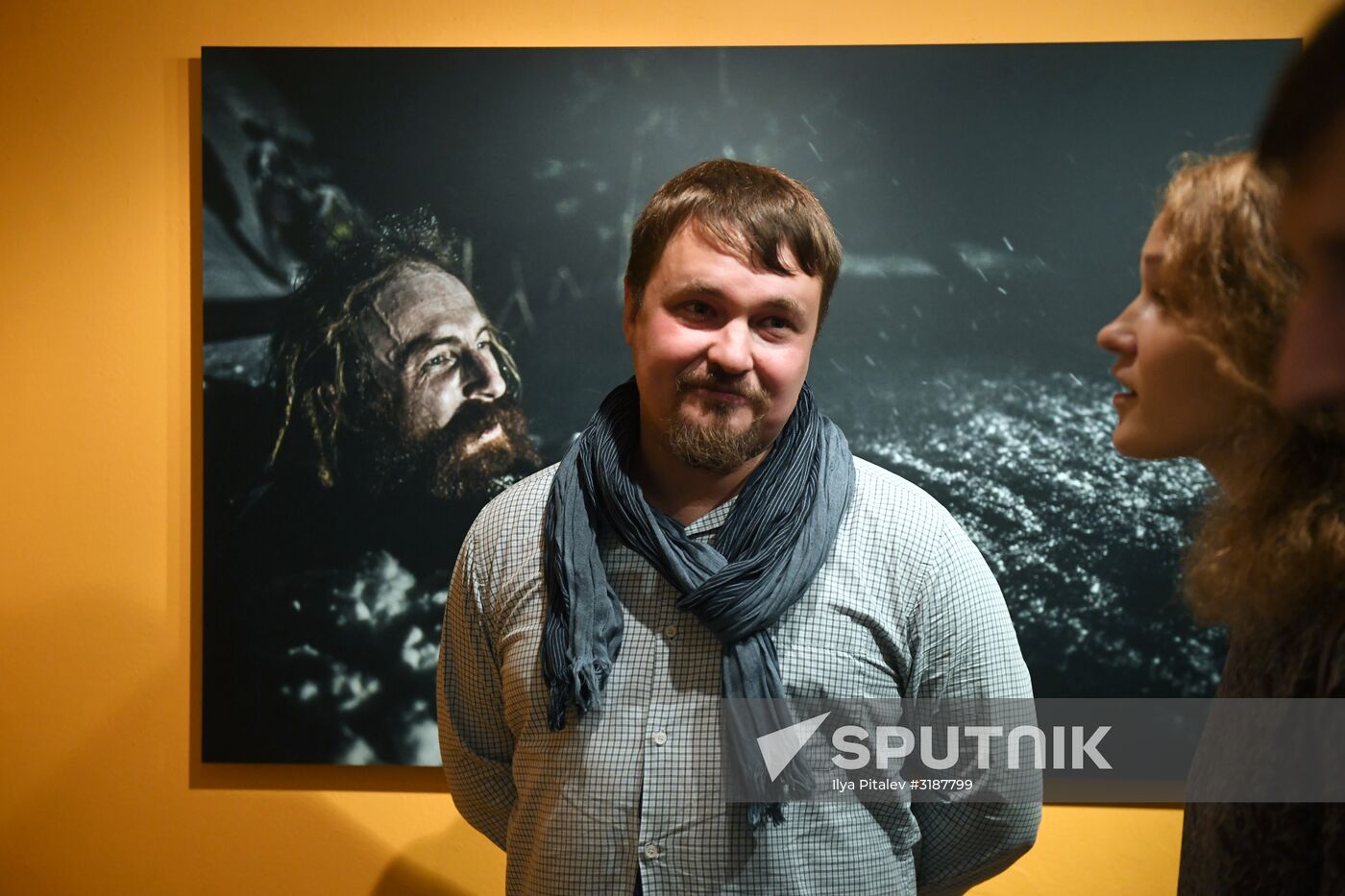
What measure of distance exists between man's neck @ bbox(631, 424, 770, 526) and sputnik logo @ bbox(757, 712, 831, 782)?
320mm

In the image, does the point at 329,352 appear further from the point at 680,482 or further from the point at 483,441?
the point at 680,482

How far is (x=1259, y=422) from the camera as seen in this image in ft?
2.74

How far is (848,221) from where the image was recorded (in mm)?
2119

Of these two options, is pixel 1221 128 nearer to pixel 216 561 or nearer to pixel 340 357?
pixel 340 357

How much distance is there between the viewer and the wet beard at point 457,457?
215 cm

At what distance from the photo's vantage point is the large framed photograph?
2100 millimetres

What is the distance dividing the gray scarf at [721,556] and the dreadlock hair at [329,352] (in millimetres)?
797

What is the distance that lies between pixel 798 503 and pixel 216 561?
4.40ft

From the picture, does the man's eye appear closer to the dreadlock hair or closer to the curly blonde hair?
the dreadlock hair

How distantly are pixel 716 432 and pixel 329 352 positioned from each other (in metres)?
1.09

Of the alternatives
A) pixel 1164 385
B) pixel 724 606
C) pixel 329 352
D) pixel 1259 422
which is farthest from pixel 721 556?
pixel 329 352

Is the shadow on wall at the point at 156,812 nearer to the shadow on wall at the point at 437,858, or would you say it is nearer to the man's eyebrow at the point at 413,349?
the shadow on wall at the point at 437,858

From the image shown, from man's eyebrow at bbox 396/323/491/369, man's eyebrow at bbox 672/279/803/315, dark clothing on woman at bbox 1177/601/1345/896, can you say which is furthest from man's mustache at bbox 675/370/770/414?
man's eyebrow at bbox 396/323/491/369

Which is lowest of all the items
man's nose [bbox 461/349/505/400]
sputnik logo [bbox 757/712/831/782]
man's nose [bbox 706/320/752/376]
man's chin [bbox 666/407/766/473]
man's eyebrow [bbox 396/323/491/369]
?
sputnik logo [bbox 757/712/831/782]
